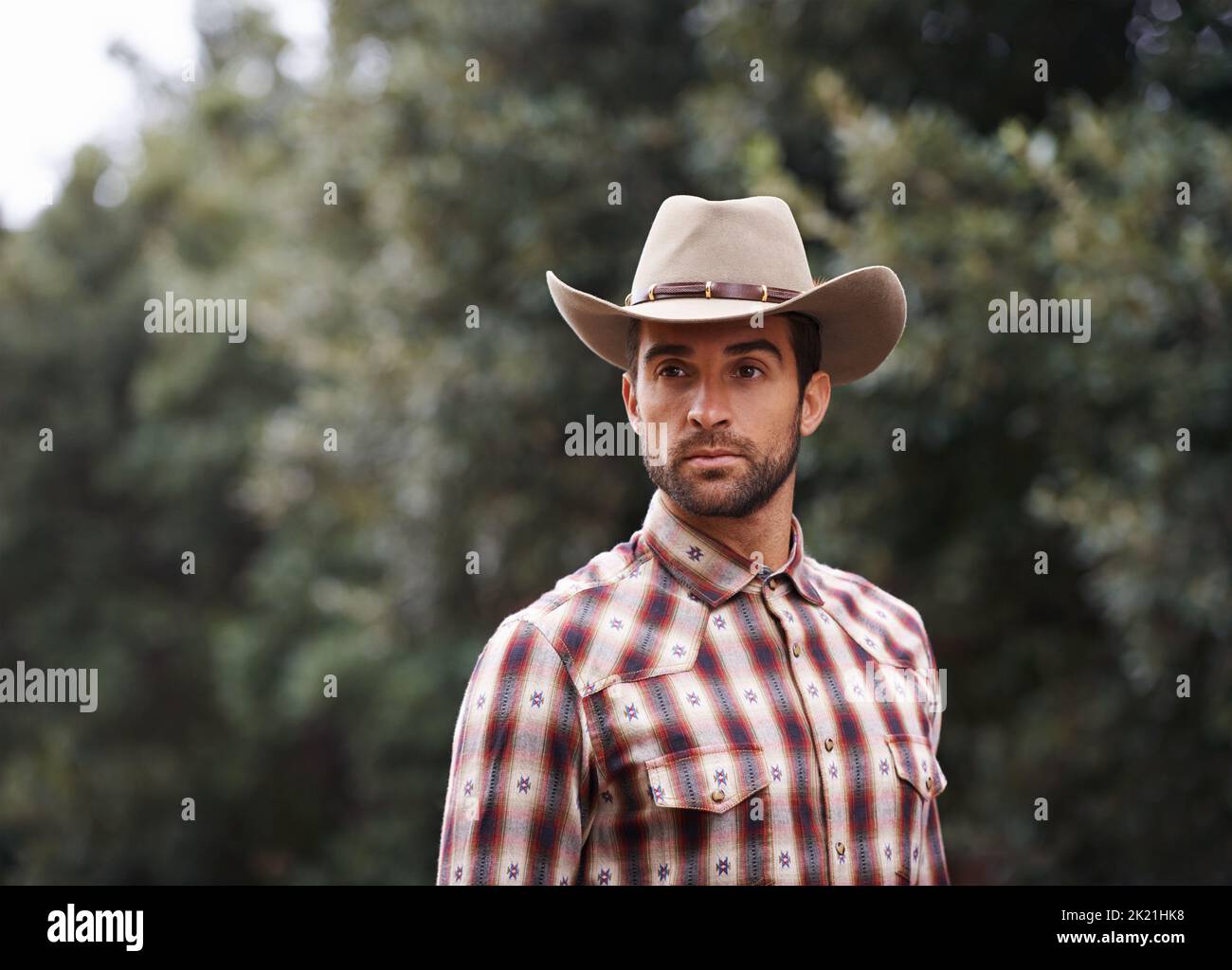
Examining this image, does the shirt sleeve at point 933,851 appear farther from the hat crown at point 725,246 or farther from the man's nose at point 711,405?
the hat crown at point 725,246

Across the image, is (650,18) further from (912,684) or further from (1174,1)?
(912,684)

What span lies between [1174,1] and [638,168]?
2.58m

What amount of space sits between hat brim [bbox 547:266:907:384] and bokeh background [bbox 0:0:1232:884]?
249 centimetres

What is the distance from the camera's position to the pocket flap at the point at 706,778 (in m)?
1.92

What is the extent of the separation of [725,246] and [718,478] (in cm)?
39

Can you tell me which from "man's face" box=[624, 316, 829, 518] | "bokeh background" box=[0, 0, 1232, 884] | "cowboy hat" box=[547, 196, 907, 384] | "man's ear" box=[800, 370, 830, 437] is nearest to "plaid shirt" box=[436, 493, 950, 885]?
"man's face" box=[624, 316, 829, 518]

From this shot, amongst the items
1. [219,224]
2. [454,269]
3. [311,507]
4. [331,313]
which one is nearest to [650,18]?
[454,269]

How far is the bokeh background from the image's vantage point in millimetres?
4883

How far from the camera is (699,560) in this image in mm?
2176

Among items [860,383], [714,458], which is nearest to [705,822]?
[714,458]

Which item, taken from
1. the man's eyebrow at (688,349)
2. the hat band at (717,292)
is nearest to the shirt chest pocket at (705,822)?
the man's eyebrow at (688,349)

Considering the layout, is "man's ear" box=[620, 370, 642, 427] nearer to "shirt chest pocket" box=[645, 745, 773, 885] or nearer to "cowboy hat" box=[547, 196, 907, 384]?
"cowboy hat" box=[547, 196, 907, 384]

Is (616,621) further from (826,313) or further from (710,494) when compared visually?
(826,313)

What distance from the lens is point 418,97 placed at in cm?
741
